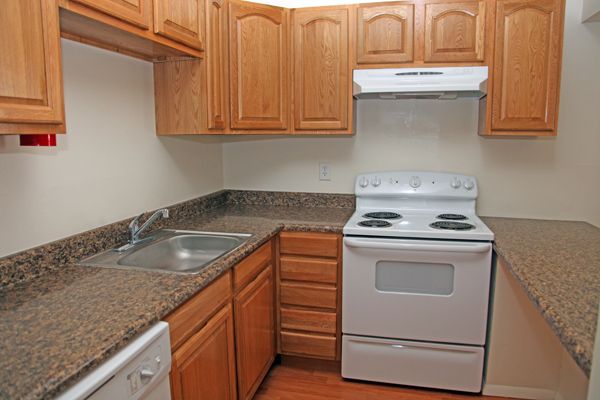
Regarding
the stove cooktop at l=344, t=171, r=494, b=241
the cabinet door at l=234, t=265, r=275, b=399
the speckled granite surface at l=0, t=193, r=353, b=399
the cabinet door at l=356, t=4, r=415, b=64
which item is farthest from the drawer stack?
the cabinet door at l=356, t=4, r=415, b=64

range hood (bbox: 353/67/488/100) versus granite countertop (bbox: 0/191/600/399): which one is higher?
range hood (bbox: 353/67/488/100)

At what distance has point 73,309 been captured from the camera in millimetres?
1272

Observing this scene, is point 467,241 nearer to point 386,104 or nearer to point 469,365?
point 469,365

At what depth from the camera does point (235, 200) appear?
3.15 meters

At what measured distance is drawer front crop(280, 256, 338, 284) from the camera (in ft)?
7.93

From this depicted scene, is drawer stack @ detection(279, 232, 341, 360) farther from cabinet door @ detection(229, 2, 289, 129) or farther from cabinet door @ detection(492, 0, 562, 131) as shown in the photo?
cabinet door @ detection(492, 0, 562, 131)

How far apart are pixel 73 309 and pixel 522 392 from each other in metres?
2.21

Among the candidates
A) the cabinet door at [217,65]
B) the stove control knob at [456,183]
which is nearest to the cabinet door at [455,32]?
the stove control knob at [456,183]

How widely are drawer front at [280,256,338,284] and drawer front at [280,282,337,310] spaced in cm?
4

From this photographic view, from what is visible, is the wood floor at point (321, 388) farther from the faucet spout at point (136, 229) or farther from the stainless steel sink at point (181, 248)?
the faucet spout at point (136, 229)

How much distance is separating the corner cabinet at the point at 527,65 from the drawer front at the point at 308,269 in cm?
122

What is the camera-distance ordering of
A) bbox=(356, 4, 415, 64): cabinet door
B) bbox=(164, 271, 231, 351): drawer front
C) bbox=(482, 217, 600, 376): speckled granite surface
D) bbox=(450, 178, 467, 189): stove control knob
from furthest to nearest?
bbox=(450, 178, 467, 189): stove control knob < bbox=(356, 4, 415, 64): cabinet door < bbox=(164, 271, 231, 351): drawer front < bbox=(482, 217, 600, 376): speckled granite surface

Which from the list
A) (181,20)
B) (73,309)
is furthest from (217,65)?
(73,309)

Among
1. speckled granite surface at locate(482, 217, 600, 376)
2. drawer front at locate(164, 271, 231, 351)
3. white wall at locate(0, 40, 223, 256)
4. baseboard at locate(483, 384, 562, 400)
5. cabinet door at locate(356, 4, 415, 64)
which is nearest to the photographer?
speckled granite surface at locate(482, 217, 600, 376)
